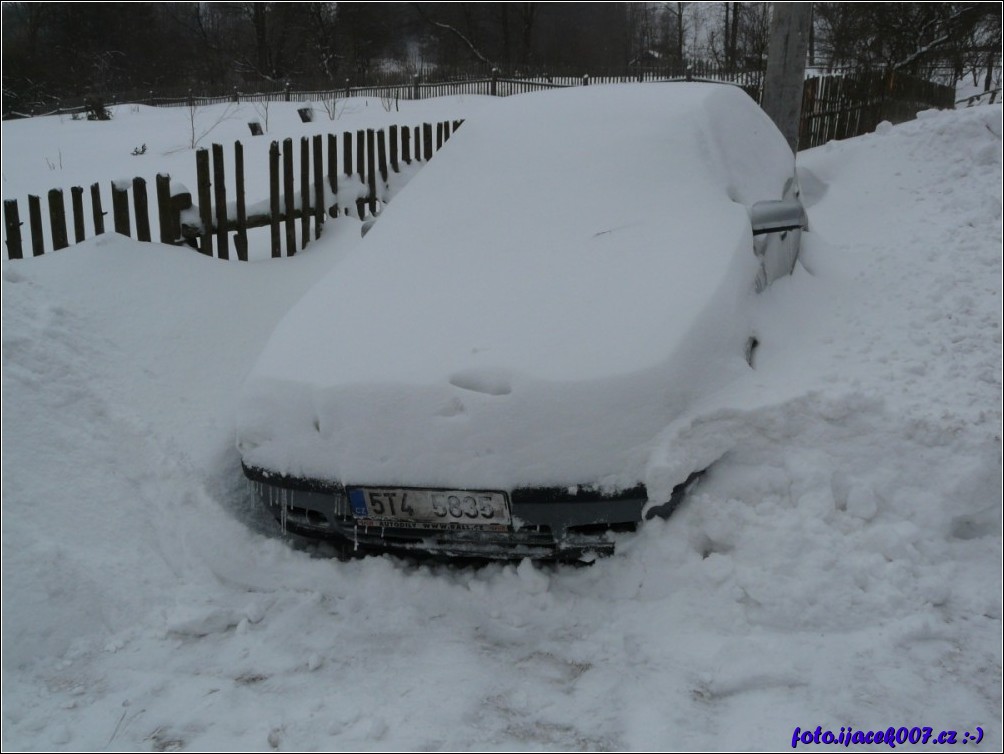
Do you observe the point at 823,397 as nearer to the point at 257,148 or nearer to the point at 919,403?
the point at 919,403

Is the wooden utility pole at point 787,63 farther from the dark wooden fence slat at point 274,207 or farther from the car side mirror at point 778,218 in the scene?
the dark wooden fence slat at point 274,207

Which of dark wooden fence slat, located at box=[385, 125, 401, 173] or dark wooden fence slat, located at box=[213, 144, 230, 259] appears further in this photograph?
dark wooden fence slat, located at box=[385, 125, 401, 173]

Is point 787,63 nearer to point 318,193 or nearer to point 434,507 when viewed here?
point 318,193

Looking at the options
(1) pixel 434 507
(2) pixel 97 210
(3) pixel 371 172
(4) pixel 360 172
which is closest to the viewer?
(1) pixel 434 507

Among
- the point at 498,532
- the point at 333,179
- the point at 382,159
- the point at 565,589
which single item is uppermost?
the point at 382,159

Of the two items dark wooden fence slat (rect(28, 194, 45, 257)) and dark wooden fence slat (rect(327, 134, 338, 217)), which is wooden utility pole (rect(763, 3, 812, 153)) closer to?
dark wooden fence slat (rect(327, 134, 338, 217))

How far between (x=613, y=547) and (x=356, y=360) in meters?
1.18

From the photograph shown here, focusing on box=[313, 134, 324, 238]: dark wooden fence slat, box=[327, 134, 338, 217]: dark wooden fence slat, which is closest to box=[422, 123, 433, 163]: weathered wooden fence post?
box=[327, 134, 338, 217]: dark wooden fence slat

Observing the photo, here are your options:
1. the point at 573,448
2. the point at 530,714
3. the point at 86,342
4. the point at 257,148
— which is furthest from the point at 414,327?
the point at 257,148

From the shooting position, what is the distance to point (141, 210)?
5.70m

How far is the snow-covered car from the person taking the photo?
9.07 feet

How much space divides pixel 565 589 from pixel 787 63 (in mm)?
6587

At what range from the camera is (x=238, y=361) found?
15.4ft

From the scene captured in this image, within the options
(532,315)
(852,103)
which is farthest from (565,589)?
(852,103)
